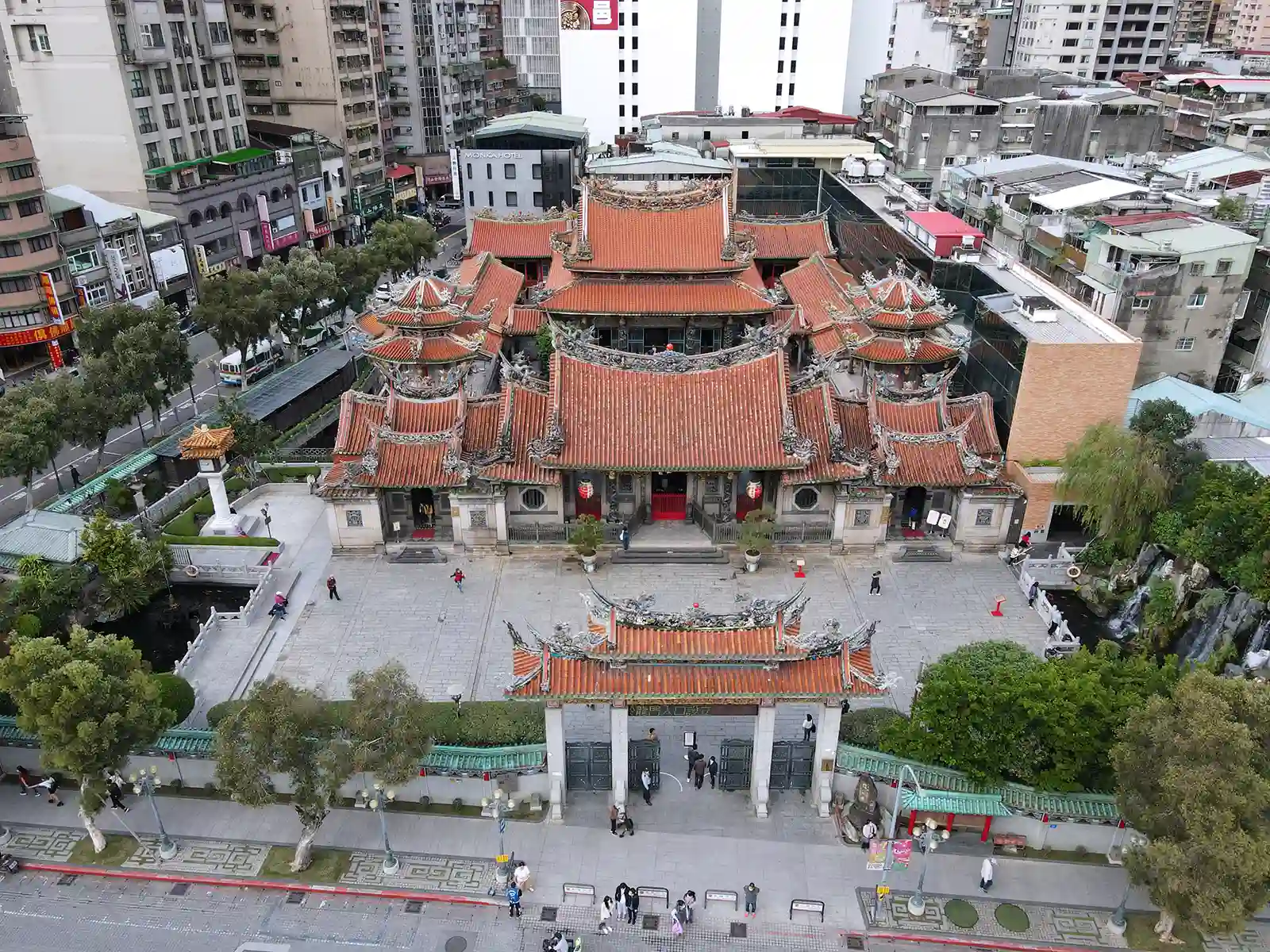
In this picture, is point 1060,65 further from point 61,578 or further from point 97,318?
point 61,578

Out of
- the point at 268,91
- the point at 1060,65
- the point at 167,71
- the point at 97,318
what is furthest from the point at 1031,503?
the point at 1060,65

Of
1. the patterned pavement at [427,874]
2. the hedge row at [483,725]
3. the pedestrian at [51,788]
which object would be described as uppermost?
the hedge row at [483,725]

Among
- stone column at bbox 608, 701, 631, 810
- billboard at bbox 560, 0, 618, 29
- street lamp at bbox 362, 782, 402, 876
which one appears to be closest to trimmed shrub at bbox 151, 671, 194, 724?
street lamp at bbox 362, 782, 402, 876

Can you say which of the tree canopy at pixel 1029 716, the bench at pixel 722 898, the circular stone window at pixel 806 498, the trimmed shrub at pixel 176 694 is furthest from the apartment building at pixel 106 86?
the tree canopy at pixel 1029 716

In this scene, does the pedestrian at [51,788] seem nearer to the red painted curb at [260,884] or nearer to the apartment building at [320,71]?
the red painted curb at [260,884]

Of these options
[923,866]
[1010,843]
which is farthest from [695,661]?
[1010,843]

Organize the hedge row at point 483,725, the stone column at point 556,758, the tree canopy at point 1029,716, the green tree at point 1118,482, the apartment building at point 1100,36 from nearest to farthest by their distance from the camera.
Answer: the tree canopy at point 1029,716 → the stone column at point 556,758 → the hedge row at point 483,725 → the green tree at point 1118,482 → the apartment building at point 1100,36

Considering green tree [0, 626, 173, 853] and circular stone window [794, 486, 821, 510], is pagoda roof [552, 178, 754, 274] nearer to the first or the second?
circular stone window [794, 486, 821, 510]

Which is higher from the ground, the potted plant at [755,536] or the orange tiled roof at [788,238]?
the orange tiled roof at [788,238]
